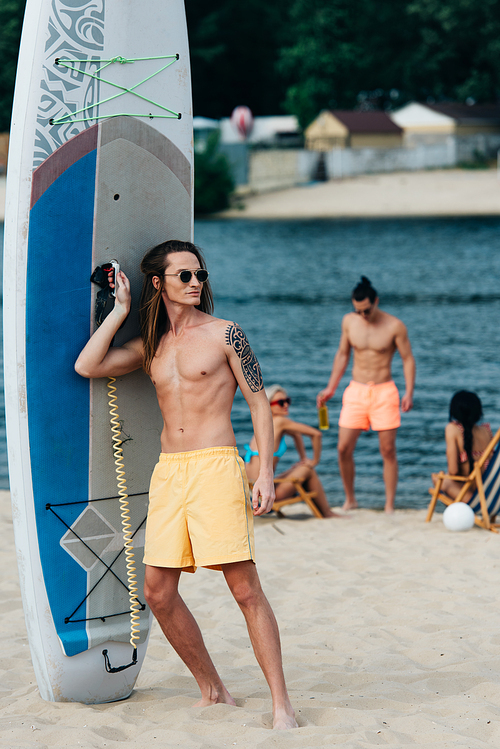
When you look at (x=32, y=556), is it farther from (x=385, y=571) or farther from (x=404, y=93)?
(x=404, y=93)

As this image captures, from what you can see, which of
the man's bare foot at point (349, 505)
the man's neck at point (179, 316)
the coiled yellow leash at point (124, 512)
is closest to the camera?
the man's neck at point (179, 316)

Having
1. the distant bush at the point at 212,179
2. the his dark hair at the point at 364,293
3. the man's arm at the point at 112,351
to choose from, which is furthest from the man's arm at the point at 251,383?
the distant bush at the point at 212,179

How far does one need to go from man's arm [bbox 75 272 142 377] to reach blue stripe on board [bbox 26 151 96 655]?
13cm

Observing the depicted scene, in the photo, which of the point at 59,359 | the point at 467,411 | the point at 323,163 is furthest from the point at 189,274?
the point at 323,163

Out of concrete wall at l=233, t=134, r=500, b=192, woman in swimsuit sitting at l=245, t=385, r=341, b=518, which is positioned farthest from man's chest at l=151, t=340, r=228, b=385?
concrete wall at l=233, t=134, r=500, b=192

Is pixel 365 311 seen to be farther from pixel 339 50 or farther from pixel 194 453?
pixel 339 50

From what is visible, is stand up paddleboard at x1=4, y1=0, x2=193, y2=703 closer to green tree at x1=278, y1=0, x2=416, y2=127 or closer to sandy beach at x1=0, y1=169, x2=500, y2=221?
sandy beach at x1=0, y1=169, x2=500, y2=221

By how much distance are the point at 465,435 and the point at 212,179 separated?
39.7 meters

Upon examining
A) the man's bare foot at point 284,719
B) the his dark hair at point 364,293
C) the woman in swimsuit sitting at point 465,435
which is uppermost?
the his dark hair at point 364,293

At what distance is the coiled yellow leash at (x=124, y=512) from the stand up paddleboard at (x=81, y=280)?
0.02 meters

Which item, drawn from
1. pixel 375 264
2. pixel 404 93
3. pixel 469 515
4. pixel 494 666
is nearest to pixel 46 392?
pixel 494 666

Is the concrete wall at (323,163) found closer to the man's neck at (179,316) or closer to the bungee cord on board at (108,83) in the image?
the bungee cord on board at (108,83)

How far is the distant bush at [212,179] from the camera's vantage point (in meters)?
44.7

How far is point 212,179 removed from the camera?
45094 mm
